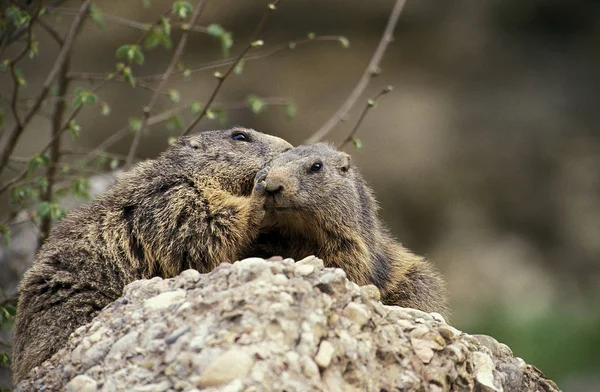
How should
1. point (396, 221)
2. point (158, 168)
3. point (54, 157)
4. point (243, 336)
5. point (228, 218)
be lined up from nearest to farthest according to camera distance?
point (243, 336), point (228, 218), point (158, 168), point (54, 157), point (396, 221)

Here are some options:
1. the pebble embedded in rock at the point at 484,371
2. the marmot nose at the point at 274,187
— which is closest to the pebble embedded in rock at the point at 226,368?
the pebble embedded in rock at the point at 484,371

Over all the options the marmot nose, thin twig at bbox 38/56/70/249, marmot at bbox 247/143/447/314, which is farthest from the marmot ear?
thin twig at bbox 38/56/70/249

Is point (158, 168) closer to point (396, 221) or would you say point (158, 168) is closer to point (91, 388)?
point (91, 388)

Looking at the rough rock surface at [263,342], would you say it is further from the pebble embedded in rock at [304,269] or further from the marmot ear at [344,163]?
the marmot ear at [344,163]

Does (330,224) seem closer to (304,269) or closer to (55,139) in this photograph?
(304,269)

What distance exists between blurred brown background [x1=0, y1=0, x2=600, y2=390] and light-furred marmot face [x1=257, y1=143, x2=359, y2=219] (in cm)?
699

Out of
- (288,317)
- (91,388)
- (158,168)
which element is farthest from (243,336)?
(158,168)

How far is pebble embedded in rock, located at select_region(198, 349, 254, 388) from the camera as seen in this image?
11.3 feet

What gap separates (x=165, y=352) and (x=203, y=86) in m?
10.00

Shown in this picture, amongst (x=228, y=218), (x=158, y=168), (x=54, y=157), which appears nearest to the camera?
(x=228, y=218)

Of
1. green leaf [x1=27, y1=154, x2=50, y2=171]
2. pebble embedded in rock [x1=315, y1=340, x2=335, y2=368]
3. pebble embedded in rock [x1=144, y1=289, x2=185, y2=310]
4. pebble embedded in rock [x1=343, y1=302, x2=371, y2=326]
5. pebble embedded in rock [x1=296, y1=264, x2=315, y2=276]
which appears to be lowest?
green leaf [x1=27, y1=154, x2=50, y2=171]

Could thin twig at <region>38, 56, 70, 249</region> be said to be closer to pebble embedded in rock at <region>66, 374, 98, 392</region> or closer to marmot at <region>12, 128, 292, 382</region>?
marmot at <region>12, 128, 292, 382</region>

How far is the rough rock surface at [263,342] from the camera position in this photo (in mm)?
3549

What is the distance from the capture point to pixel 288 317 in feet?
12.3
